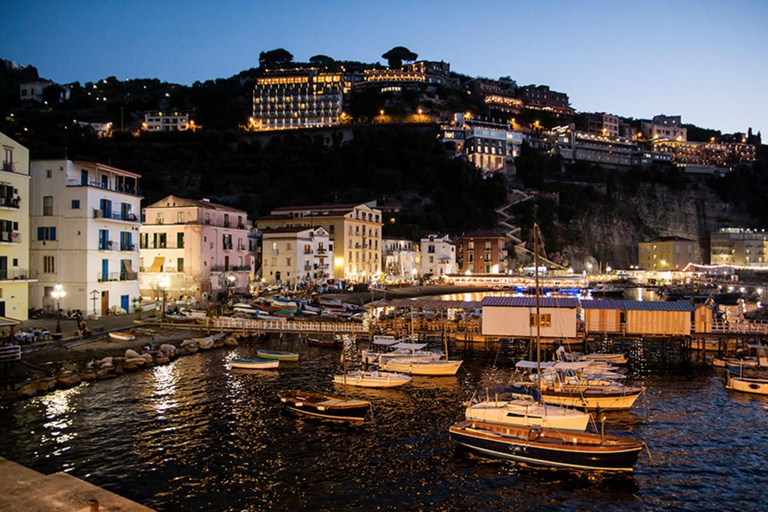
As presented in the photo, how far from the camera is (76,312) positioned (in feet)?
137

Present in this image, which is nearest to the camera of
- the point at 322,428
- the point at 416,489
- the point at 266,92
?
the point at 416,489

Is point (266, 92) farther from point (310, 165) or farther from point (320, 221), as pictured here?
point (320, 221)

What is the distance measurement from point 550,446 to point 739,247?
152 m

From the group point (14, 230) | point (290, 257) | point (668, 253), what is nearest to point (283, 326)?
point (14, 230)

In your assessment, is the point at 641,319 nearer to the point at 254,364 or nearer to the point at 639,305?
the point at 639,305

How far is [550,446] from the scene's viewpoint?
1947cm

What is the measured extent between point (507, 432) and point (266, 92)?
159416 mm

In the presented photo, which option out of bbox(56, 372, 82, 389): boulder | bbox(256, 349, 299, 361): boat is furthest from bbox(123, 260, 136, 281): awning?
bbox(56, 372, 82, 389): boulder

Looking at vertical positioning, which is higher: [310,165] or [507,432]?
[310,165]

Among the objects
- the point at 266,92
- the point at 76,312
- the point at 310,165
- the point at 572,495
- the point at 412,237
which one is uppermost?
the point at 266,92

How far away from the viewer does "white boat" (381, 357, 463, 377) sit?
34.4 metres

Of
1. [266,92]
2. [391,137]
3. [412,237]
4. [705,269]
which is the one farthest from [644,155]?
[266,92]

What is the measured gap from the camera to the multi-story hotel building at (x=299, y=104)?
15888 centimetres

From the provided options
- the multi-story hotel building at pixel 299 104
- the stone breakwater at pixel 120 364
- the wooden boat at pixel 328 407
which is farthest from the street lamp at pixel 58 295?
the multi-story hotel building at pixel 299 104
